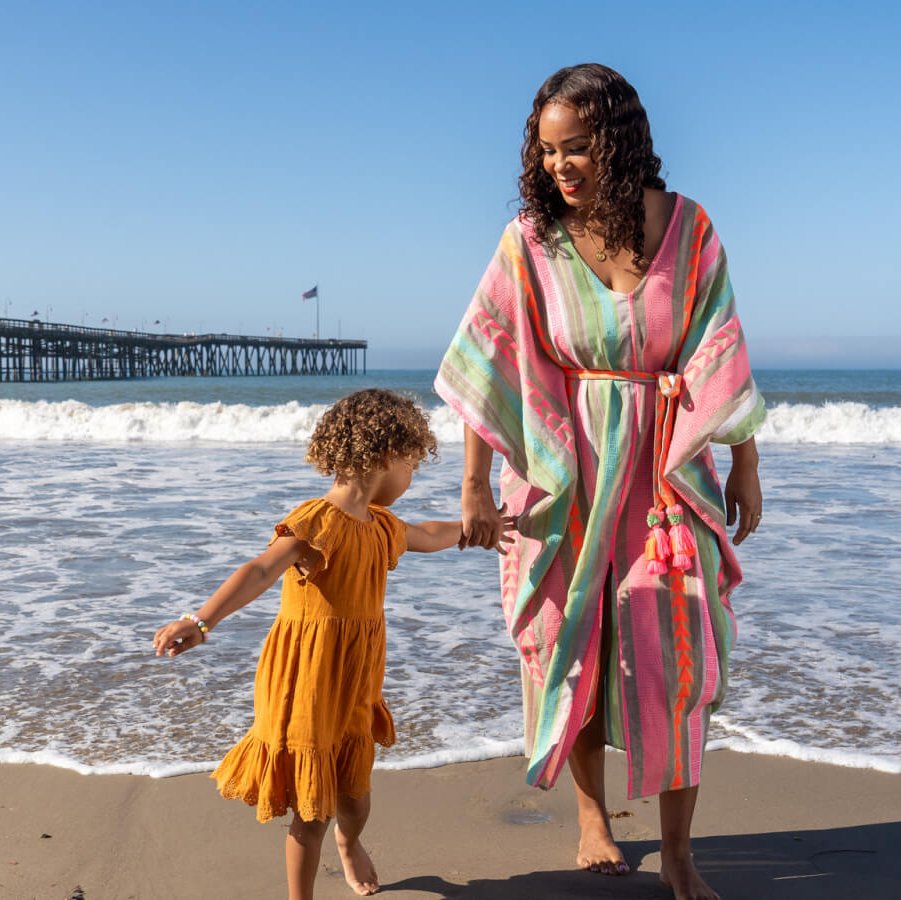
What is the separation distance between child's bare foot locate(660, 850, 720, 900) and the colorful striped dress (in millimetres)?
178

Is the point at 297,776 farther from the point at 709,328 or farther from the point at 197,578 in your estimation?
the point at 197,578

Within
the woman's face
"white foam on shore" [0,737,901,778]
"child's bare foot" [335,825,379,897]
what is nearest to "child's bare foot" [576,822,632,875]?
"child's bare foot" [335,825,379,897]

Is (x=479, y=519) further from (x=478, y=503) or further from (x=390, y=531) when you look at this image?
(x=390, y=531)

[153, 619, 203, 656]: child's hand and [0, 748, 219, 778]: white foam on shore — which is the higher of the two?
[153, 619, 203, 656]: child's hand

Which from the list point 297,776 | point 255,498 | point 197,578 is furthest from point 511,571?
point 255,498

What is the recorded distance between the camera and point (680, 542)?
2098 millimetres

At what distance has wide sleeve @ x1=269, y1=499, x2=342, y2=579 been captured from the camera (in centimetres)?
203

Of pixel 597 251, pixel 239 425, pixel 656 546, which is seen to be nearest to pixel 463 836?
pixel 656 546

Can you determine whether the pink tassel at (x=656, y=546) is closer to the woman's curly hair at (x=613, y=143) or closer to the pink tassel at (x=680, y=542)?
the pink tassel at (x=680, y=542)

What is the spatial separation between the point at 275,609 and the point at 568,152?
310 centimetres

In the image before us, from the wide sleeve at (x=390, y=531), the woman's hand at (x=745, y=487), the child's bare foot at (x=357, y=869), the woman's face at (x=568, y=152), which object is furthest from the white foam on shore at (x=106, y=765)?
the woman's face at (x=568, y=152)

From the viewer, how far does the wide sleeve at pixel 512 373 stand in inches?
85.7

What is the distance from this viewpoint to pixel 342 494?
7.01 ft

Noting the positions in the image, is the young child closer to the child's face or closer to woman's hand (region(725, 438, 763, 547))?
the child's face
